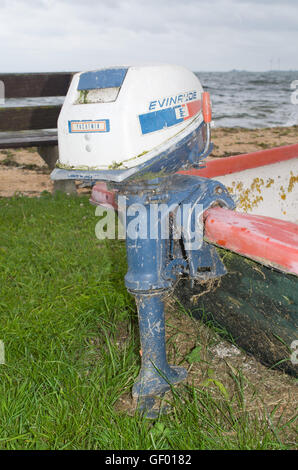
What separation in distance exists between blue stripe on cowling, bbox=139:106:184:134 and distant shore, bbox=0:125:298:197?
162 inches

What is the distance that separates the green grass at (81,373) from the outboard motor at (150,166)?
0.43ft

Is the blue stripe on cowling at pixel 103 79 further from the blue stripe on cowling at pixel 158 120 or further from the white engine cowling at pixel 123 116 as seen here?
the blue stripe on cowling at pixel 158 120

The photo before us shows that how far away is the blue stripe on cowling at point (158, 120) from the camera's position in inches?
52.5

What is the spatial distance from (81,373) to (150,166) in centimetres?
82

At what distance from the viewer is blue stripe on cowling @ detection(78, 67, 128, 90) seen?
1.34 meters

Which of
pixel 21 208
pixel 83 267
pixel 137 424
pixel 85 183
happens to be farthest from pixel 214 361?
pixel 21 208

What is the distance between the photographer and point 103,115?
4.35ft

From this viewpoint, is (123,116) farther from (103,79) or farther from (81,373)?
(81,373)

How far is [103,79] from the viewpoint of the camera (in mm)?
1363

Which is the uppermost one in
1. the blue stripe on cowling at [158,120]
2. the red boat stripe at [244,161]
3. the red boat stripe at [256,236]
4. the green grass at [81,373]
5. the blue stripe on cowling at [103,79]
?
the blue stripe on cowling at [103,79]

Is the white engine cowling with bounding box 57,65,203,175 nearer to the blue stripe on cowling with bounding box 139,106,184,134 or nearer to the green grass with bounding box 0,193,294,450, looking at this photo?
the blue stripe on cowling with bounding box 139,106,184,134

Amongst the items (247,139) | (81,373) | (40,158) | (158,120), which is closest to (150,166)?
(158,120)

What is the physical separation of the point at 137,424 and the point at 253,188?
170 centimetres

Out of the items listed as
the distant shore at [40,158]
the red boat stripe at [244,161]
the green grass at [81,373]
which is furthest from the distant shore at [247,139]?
the green grass at [81,373]
